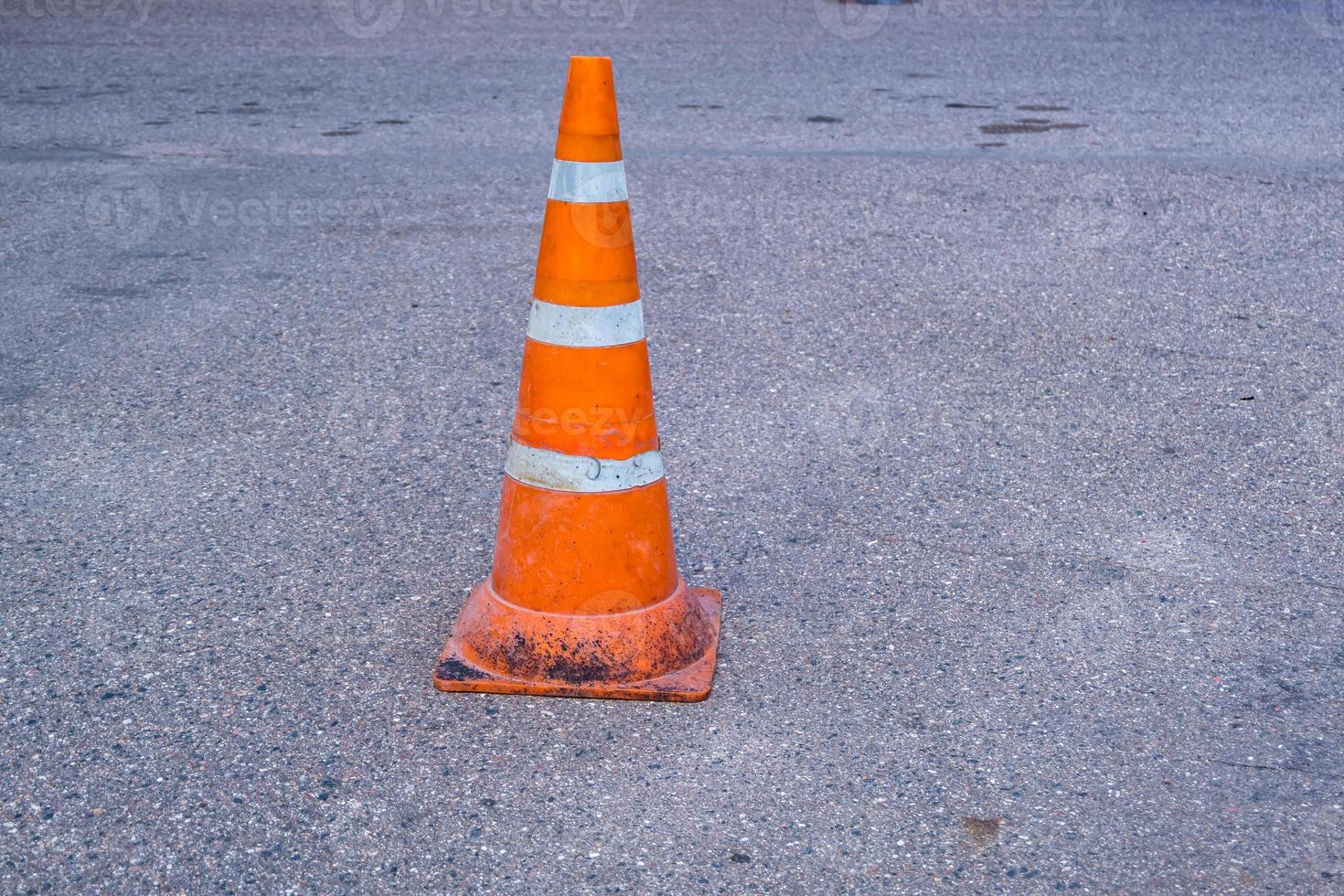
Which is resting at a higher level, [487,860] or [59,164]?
[59,164]

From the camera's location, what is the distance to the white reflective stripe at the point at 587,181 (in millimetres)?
2795

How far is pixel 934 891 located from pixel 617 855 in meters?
0.55

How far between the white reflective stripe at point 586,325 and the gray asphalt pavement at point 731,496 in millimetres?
766

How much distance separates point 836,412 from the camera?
171 inches

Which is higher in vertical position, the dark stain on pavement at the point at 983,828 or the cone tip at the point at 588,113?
the cone tip at the point at 588,113

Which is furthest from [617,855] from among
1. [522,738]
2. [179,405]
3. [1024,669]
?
[179,405]

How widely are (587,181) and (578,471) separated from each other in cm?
61

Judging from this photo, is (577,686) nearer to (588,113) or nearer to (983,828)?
(983,828)

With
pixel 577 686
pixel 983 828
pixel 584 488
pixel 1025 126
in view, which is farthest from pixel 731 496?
pixel 1025 126

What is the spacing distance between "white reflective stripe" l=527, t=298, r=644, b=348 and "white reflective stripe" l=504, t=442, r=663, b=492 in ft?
0.81

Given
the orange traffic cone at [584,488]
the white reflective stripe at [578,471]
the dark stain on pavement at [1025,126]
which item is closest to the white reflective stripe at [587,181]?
the orange traffic cone at [584,488]

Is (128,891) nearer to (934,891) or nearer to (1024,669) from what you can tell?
(934,891)

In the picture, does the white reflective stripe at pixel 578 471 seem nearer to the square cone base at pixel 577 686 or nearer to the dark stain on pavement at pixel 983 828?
the square cone base at pixel 577 686

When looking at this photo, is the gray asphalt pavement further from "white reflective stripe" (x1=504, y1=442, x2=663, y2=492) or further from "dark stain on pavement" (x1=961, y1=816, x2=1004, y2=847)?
"white reflective stripe" (x1=504, y1=442, x2=663, y2=492)
